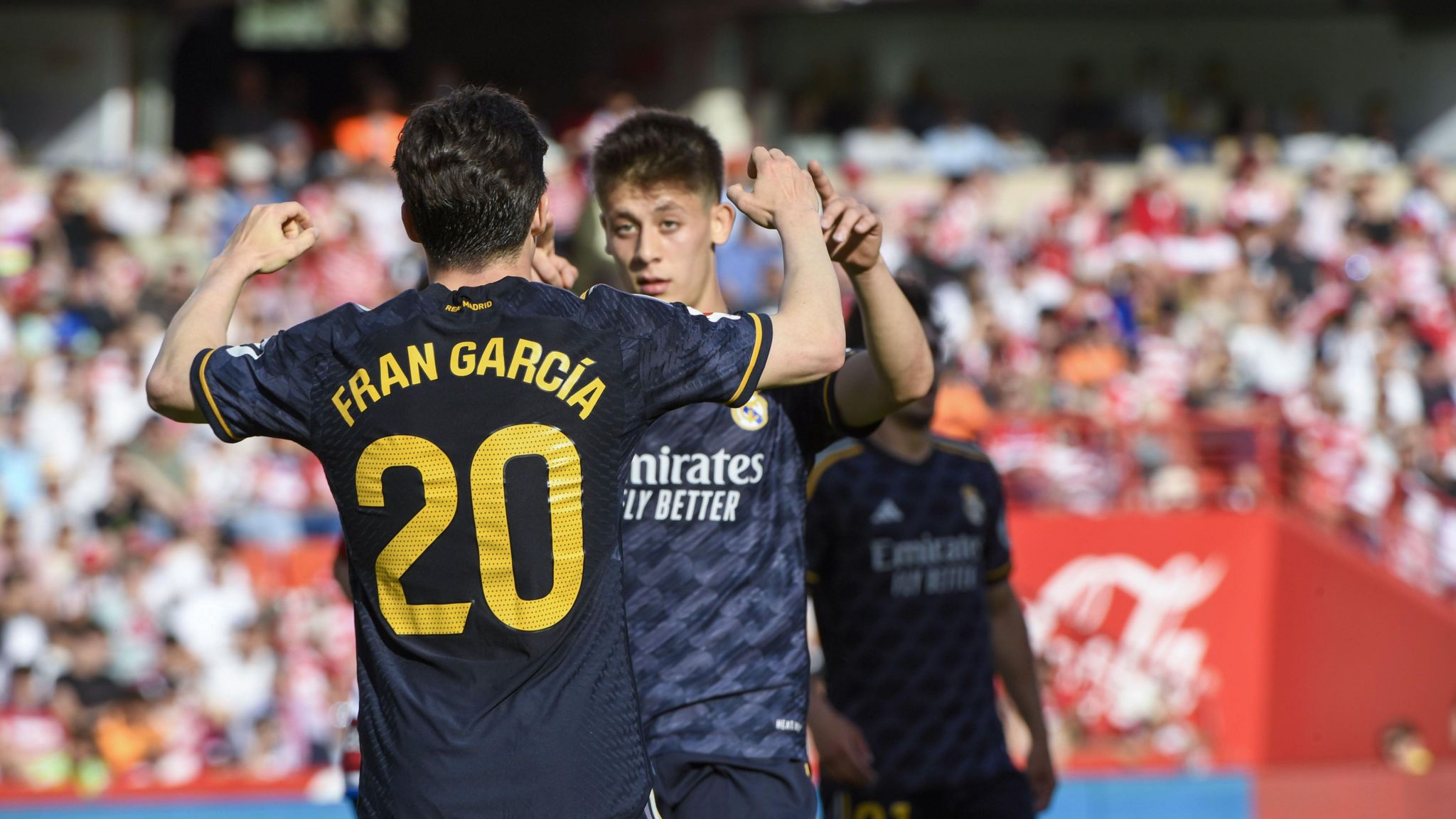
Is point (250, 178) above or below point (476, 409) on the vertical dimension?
above

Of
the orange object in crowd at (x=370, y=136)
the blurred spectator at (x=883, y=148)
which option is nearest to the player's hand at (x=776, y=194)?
the orange object in crowd at (x=370, y=136)

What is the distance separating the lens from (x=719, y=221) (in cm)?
419

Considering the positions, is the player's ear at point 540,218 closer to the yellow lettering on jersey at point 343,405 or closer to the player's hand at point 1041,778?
the yellow lettering on jersey at point 343,405

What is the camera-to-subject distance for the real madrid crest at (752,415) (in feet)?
12.5

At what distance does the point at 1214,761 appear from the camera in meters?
11.9

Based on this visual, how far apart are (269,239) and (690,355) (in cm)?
A: 82

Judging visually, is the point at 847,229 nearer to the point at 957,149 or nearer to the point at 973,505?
the point at 973,505

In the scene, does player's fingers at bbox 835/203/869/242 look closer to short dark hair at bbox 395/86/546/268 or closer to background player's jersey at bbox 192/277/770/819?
background player's jersey at bbox 192/277/770/819

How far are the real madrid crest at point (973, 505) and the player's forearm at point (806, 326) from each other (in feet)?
7.15

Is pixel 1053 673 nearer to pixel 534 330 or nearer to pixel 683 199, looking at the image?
pixel 683 199

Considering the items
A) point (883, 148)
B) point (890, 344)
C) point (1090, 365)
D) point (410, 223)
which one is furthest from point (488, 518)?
point (883, 148)

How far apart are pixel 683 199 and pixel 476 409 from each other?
152 centimetres

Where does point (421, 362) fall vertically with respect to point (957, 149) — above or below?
below

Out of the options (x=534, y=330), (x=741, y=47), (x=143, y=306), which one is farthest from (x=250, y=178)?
(x=534, y=330)
